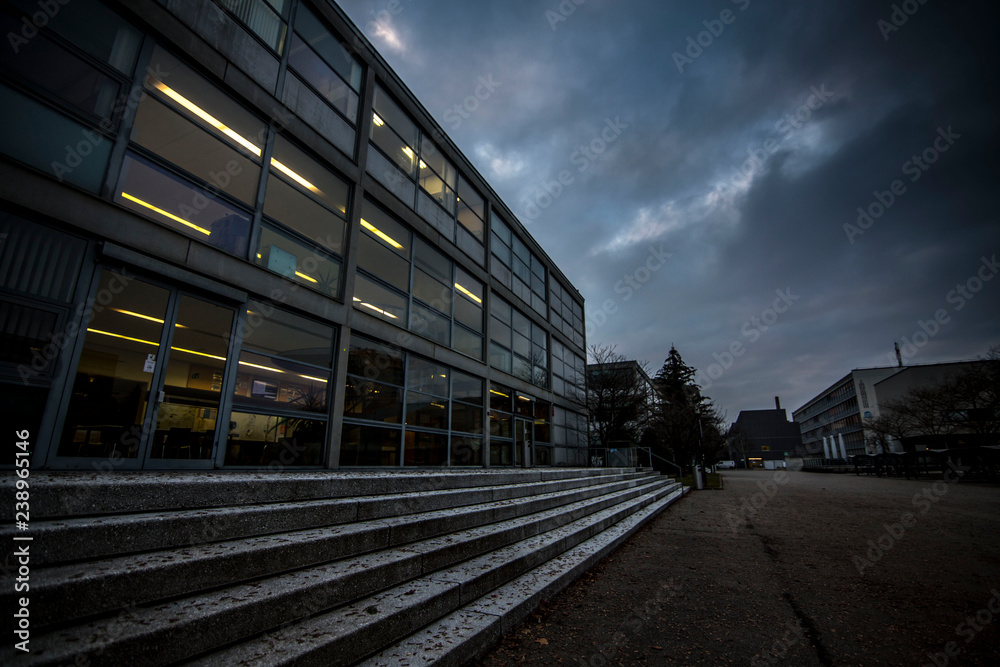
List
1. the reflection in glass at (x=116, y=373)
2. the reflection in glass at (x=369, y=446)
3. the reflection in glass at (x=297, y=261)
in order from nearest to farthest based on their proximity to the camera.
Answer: the reflection in glass at (x=116, y=373), the reflection in glass at (x=297, y=261), the reflection in glass at (x=369, y=446)

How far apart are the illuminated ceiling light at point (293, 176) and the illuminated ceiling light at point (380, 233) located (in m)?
1.40

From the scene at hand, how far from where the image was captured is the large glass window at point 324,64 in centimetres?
947

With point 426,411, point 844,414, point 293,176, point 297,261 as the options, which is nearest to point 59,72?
point 293,176

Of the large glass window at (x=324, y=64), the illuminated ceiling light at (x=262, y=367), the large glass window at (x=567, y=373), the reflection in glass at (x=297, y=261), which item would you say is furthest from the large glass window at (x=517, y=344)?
the illuminated ceiling light at (x=262, y=367)

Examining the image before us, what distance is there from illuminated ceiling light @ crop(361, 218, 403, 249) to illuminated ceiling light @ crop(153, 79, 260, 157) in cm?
283

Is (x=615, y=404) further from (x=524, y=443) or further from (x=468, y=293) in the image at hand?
(x=468, y=293)

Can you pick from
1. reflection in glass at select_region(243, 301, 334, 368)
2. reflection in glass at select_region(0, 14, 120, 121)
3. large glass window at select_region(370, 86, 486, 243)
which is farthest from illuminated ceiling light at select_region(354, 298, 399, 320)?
reflection in glass at select_region(0, 14, 120, 121)

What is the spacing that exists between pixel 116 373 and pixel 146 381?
1.17 ft

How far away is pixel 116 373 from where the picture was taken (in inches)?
229

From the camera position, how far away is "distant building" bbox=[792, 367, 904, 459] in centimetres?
6797

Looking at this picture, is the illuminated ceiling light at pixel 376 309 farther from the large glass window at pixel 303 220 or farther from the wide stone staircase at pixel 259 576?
the wide stone staircase at pixel 259 576

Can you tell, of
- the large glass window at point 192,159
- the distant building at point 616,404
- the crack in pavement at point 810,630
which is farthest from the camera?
the distant building at point 616,404

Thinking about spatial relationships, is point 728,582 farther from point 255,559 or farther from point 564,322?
point 564,322

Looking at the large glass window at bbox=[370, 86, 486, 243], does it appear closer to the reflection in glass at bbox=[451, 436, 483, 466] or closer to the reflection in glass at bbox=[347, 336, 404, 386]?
the reflection in glass at bbox=[347, 336, 404, 386]
